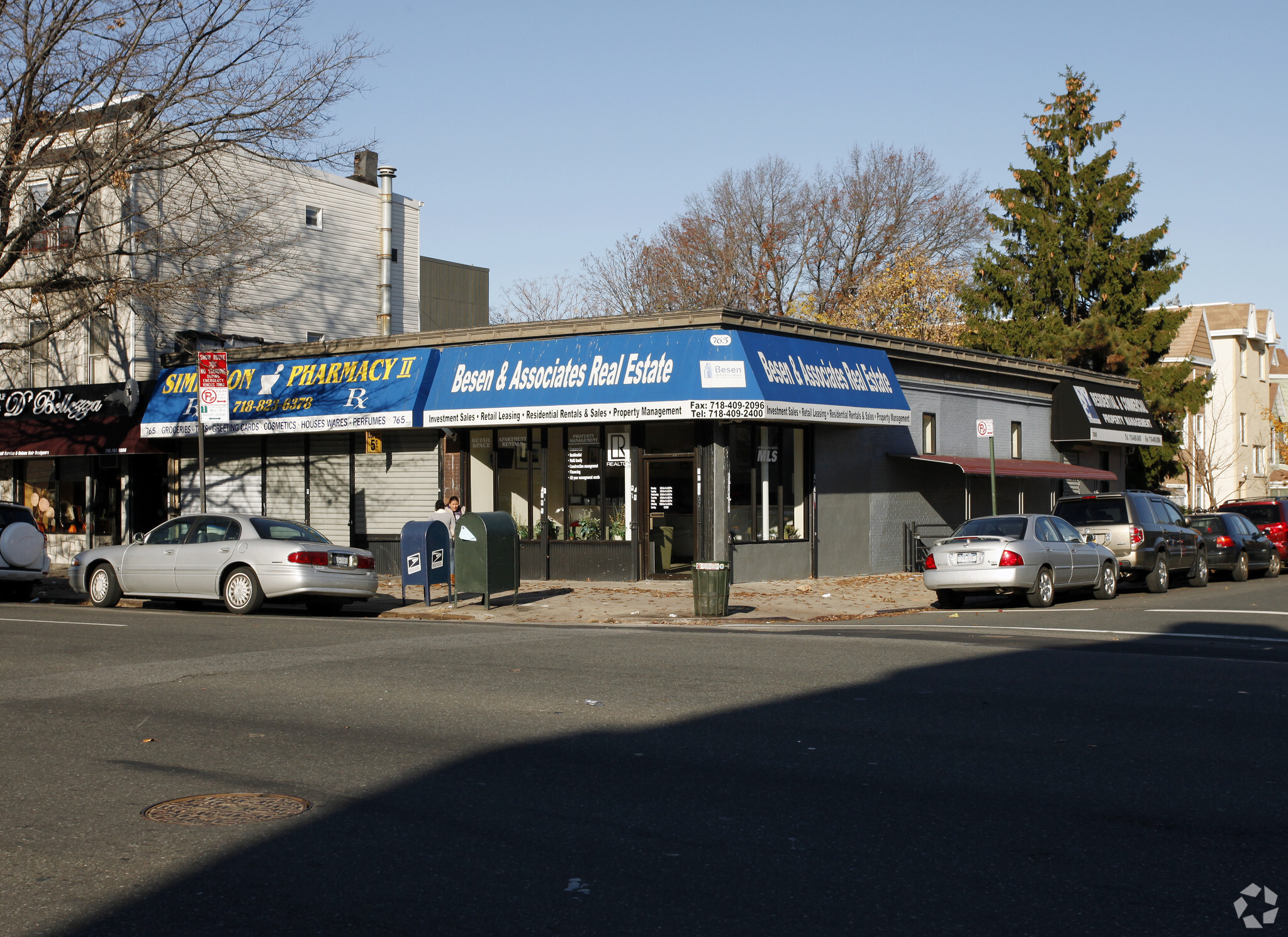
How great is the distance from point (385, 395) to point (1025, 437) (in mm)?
18108

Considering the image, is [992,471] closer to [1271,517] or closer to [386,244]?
[1271,517]

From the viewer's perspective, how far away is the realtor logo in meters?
21.4

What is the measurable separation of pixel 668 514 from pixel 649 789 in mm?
16934

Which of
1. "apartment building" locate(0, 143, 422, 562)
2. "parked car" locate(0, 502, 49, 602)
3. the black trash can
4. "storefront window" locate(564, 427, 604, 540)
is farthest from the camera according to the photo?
"apartment building" locate(0, 143, 422, 562)

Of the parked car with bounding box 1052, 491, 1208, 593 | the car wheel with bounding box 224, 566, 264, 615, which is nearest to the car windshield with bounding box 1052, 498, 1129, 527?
the parked car with bounding box 1052, 491, 1208, 593

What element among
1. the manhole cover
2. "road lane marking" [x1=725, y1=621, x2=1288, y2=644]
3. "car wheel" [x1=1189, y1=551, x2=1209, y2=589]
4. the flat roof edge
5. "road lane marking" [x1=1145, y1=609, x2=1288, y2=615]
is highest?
the flat roof edge

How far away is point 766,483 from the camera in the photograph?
79.2 ft

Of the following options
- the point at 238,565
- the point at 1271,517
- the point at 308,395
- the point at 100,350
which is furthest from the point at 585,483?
the point at 1271,517

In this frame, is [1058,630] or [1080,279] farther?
[1080,279]

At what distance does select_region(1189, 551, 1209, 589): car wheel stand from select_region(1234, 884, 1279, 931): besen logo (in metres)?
20.5

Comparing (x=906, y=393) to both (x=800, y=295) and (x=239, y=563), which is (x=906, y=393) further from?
(x=800, y=295)

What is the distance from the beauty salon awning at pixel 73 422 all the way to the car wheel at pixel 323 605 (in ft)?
32.6

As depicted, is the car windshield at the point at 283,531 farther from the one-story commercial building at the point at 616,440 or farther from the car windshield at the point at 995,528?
the car windshield at the point at 995,528

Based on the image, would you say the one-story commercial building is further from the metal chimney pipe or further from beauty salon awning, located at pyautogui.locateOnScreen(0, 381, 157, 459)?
the metal chimney pipe
